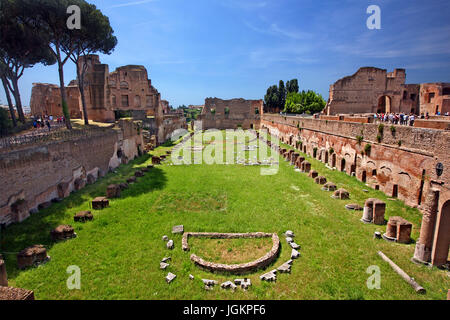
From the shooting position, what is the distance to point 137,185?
13.3m

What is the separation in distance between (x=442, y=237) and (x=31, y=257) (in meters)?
10.5

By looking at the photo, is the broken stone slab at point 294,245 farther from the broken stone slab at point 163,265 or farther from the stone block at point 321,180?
the stone block at point 321,180

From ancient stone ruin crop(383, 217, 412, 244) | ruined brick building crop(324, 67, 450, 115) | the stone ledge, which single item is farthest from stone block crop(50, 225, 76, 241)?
ruined brick building crop(324, 67, 450, 115)

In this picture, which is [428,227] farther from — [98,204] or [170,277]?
[98,204]

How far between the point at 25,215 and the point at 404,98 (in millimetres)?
36597

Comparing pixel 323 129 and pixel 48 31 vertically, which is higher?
pixel 48 31

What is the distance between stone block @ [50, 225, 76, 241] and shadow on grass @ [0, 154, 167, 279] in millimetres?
192

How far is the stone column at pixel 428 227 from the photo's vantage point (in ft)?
20.1

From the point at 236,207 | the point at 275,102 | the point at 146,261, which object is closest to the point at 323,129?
the point at 236,207

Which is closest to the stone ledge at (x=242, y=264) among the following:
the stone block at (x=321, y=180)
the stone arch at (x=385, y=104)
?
the stone block at (x=321, y=180)

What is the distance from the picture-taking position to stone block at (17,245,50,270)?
625 cm

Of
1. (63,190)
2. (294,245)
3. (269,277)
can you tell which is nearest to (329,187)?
(294,245)
